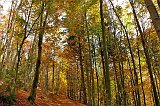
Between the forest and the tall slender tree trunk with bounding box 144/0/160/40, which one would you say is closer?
the tall slender tree trunk with bounding box 144/0/160/40

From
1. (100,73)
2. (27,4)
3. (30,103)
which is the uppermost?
(27,4)

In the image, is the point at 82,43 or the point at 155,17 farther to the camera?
the point at 82,43

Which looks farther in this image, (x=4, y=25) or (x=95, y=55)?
(x=4, y=25)

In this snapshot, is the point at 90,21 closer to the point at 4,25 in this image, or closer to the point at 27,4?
the point at 27,4

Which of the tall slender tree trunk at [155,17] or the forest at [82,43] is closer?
the tall slender tree trunk at [155,17]

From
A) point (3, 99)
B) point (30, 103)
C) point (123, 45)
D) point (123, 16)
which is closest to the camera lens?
point (3, 99)

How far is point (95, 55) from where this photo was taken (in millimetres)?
23766

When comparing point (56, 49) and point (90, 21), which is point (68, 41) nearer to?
point (56, 49)

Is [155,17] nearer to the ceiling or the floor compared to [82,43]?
nearer to the floor

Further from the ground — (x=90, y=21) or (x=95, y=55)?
(x=90, y=21)

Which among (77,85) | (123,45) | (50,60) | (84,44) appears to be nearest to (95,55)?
(84,44)

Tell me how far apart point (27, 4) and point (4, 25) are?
16.8 meters

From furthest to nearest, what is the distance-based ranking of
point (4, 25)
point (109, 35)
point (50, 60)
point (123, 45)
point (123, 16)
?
1. point (4, 25)
2. point (50, 60)
3. point (123, 45)
4. point (109, 35)
5. point (123, 16)

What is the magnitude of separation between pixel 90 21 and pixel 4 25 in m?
13.5
